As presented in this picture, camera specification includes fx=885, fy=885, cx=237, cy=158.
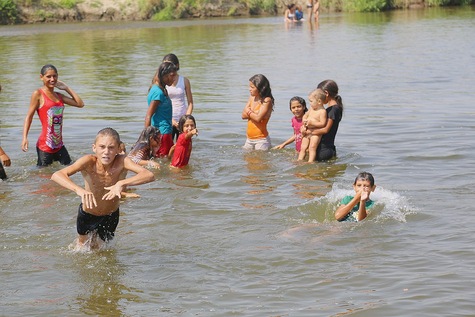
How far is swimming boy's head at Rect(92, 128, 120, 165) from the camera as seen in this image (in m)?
6.71

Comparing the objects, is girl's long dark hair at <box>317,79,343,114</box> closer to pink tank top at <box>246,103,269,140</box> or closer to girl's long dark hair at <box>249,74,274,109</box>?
girl's long dark hair at <box>249,74,274,109</box>

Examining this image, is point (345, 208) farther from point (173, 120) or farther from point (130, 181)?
point (173, 120)

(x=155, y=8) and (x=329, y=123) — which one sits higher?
(x=155, y=8)

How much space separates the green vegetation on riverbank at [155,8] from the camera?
137 feet

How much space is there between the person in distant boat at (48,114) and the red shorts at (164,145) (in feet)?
3.73

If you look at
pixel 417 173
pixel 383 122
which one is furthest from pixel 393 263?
pixel 383 122

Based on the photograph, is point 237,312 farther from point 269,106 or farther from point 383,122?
point 383,122

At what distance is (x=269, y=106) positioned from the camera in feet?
36.5

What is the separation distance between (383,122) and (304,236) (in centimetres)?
599

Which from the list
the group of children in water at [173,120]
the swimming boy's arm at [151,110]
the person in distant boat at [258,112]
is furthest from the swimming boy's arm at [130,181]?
the person in distant boat at [258,112]

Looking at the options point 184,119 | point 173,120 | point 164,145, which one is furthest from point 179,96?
point 184,119

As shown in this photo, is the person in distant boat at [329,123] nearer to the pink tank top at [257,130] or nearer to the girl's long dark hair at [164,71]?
the pink tank top at [257,130]

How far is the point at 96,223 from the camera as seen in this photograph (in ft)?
23.7

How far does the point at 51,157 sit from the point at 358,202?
13.7 feet
